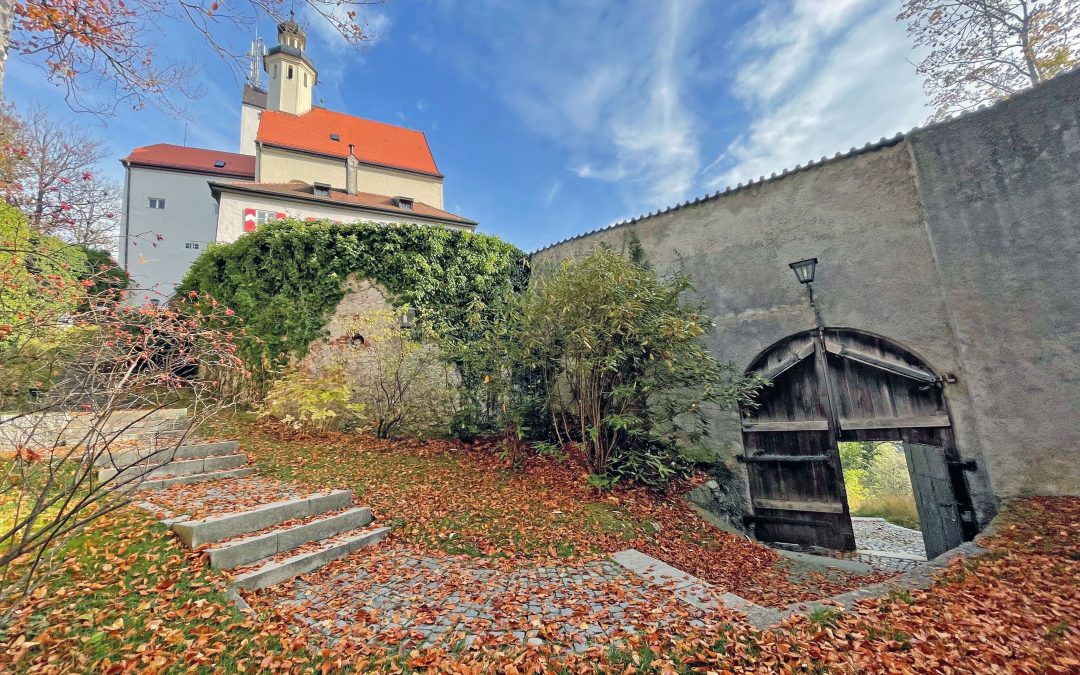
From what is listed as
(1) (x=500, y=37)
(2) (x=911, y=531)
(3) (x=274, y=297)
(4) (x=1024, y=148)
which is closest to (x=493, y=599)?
(3) (x=274, y=297)

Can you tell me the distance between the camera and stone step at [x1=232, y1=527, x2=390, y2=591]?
332 cm

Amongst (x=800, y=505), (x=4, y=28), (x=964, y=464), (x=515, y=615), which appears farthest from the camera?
(x=800, y=505)

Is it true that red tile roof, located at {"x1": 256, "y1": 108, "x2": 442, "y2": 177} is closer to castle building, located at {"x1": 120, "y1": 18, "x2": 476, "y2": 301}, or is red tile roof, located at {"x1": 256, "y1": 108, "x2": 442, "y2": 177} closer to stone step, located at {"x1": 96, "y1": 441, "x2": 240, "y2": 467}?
castle building, located at {"x1": 120, "y1": 18, "x2": 476, "y2": 301}

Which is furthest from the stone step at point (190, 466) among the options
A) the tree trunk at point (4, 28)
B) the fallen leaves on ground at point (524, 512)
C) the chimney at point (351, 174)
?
the chimney at point (351, 174)

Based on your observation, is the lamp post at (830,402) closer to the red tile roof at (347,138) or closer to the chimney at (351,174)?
the chimney at (351,174)

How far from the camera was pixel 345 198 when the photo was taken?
58.1ft

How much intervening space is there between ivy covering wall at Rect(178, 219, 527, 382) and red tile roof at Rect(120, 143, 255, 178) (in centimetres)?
2084

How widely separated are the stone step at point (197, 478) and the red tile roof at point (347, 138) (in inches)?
754

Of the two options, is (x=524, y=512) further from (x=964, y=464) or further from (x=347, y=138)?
(x=347, y=138)

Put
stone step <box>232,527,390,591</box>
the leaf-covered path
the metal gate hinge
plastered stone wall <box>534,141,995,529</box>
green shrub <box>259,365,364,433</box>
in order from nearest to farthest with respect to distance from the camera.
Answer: the leaf-covered path < stone step <box>232,527,390,591</box> < the metal gate hinge < plastered stone wall <box>534,141,995,529</box> < green shrub <box>259,365,364,433</box>

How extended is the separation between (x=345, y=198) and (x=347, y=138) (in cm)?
669

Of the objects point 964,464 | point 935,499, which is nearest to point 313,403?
point 935,499

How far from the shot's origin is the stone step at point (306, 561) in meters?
3.32

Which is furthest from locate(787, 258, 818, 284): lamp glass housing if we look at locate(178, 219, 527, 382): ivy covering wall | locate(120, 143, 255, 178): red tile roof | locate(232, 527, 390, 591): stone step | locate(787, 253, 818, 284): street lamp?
locate(120, 143, 255, 178): red tile roof
